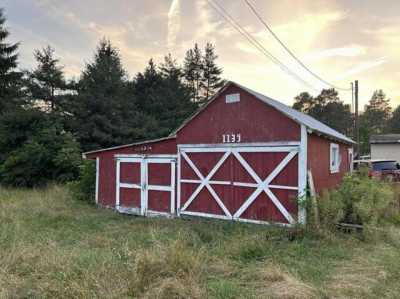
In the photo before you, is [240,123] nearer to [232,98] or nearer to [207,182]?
[232,98]

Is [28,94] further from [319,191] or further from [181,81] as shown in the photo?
[319,191]

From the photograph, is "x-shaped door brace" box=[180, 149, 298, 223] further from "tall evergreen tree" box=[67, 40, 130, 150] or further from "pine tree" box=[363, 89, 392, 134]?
"pine tree" box=[363, 89, 392, 134]

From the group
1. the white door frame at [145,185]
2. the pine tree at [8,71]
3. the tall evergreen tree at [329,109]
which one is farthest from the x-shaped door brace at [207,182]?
the tall evergreen tree at [329,109]

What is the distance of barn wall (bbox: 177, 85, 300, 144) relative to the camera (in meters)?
7.57

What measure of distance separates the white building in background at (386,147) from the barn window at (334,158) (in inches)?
660

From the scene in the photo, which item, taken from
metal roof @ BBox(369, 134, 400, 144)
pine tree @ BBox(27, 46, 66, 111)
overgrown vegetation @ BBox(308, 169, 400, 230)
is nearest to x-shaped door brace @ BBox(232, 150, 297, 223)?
overgrown vegetation @ BBox(308, 169, 400, 230)

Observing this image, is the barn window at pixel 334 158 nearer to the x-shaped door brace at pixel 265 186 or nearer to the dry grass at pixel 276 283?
the x-shaped door brace at pixel 265 186

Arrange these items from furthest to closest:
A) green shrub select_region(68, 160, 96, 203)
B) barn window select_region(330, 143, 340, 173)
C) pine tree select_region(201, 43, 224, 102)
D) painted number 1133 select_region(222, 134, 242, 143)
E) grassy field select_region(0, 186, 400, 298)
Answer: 1. pine tree select_region(201, 43, 224, 102)
2. green shrub select_region(68, 160, 96, 203)
3. barn window select_region(330, 143, 340, 173)
4. painted number 1133 select_region(222, 134, 242, 143)
5. grassy field select_region(0, 186, 400, 298)

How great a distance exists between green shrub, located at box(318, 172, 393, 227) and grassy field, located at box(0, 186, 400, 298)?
17.3 inches

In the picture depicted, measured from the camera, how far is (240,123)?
824 centimetres

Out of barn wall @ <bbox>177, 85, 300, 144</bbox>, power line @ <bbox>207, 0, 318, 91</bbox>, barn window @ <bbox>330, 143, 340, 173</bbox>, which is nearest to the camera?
barn wall @ <bbox>177, 85, 300, 144</bbox>

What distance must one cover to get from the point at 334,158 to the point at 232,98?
4002mm

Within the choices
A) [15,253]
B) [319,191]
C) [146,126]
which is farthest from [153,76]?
[15,253]

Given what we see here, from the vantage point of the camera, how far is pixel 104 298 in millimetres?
3621
